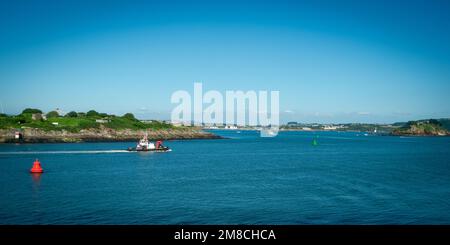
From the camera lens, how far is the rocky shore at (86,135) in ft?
350

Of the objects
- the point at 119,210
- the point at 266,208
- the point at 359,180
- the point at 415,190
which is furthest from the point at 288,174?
the point at 119,210

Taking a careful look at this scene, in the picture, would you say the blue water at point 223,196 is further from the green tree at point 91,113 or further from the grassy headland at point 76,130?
the green tree at point 91,113

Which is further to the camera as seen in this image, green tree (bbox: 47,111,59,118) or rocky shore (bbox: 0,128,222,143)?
green tree (bbox: 47,111,59,118)

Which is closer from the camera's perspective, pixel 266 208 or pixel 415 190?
pixel 266 208

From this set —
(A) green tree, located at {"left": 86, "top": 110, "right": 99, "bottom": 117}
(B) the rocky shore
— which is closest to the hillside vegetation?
(B) the rocky shore

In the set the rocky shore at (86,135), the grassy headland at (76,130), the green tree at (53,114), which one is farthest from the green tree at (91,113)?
the rocky shore at (86,135)

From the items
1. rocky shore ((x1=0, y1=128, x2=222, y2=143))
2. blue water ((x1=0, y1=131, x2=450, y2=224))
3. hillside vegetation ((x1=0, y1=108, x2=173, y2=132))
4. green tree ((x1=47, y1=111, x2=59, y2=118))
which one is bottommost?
blue water ((x1=0, y1=131, x2=450, y2=224))

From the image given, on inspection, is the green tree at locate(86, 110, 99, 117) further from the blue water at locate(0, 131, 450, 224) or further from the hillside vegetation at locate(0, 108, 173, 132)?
the blue water at locate(0, 131, 450, 224)

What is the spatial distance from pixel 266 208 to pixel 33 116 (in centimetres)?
12596

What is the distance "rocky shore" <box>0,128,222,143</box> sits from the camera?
107m
